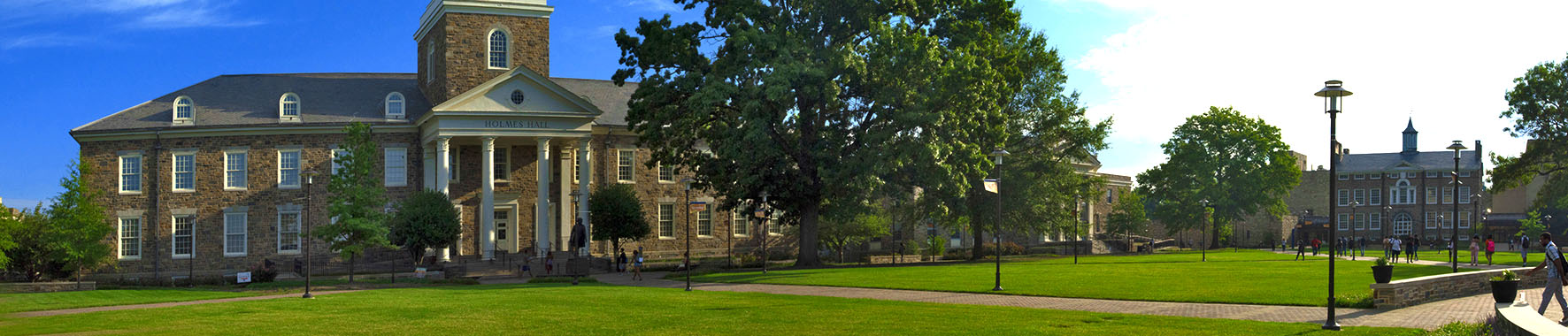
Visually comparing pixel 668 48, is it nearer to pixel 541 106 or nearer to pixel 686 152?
pixel 686 152

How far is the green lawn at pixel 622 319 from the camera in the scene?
17531 mm

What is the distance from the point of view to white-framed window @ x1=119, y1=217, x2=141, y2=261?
1886 inches

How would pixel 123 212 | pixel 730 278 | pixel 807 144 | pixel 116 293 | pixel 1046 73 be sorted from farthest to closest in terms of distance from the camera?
pixel 1046 73 → pixel 123 212 → pixel 807 144 → pixel 730 278 → pixel 116 293

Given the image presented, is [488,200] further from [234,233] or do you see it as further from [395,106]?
[234,233]

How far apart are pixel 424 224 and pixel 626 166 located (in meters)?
12.7

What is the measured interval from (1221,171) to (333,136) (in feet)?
180

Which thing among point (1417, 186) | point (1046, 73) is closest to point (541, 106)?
point (1046, 73)

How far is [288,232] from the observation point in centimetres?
4925

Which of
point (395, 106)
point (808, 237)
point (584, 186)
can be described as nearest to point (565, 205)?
point (584, 186)

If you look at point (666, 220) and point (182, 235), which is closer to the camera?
point (182, 235)

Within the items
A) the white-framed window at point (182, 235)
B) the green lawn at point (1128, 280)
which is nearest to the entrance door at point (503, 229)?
the white-framed window at point (182, 235)

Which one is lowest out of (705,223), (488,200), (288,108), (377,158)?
(705,223)

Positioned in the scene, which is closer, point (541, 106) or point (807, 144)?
point (807, 144)

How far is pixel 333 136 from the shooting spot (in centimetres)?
4941
